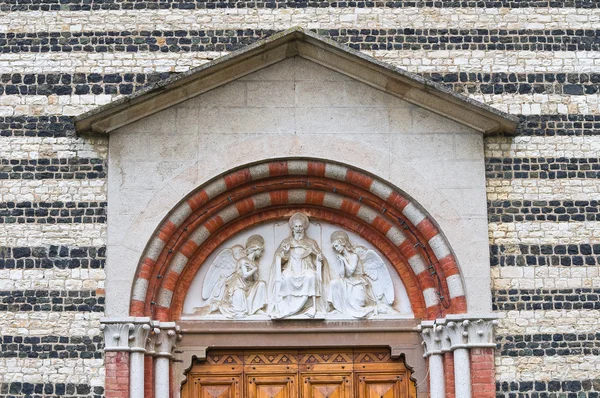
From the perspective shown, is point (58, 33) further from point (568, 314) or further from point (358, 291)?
point (568, 314)

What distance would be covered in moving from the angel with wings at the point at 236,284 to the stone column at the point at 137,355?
872 millimetres

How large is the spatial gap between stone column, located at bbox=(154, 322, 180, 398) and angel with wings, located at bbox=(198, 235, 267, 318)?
496 millimetres

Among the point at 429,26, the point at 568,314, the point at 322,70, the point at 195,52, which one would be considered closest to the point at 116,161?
the point at 195,52

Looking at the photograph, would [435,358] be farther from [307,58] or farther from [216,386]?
[307,58]

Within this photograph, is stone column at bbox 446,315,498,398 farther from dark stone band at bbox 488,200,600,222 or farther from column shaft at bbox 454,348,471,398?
dark stone band at bbox 488,200,600,222

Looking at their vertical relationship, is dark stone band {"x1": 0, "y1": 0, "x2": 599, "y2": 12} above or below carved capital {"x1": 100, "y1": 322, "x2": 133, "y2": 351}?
above

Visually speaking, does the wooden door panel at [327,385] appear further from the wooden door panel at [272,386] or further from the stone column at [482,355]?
the stone column at [482,355]

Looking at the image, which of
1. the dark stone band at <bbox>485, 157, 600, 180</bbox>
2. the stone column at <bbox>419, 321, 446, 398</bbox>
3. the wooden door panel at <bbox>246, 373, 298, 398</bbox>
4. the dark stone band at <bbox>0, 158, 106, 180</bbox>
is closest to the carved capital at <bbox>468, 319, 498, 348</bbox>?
the stone column at <bbox>419, 321, 446, 398</bbox>

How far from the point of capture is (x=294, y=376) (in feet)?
46.6

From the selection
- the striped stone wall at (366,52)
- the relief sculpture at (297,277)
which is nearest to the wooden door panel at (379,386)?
the relief sculpture at (297,277)

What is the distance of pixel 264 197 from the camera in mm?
14352

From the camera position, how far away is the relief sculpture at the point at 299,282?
14.2m

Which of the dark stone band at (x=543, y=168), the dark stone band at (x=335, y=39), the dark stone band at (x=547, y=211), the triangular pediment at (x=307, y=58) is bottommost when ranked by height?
the dark stone band at (x=547, y=211)

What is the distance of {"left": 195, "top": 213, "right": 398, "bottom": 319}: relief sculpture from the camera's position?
46.5 feet
